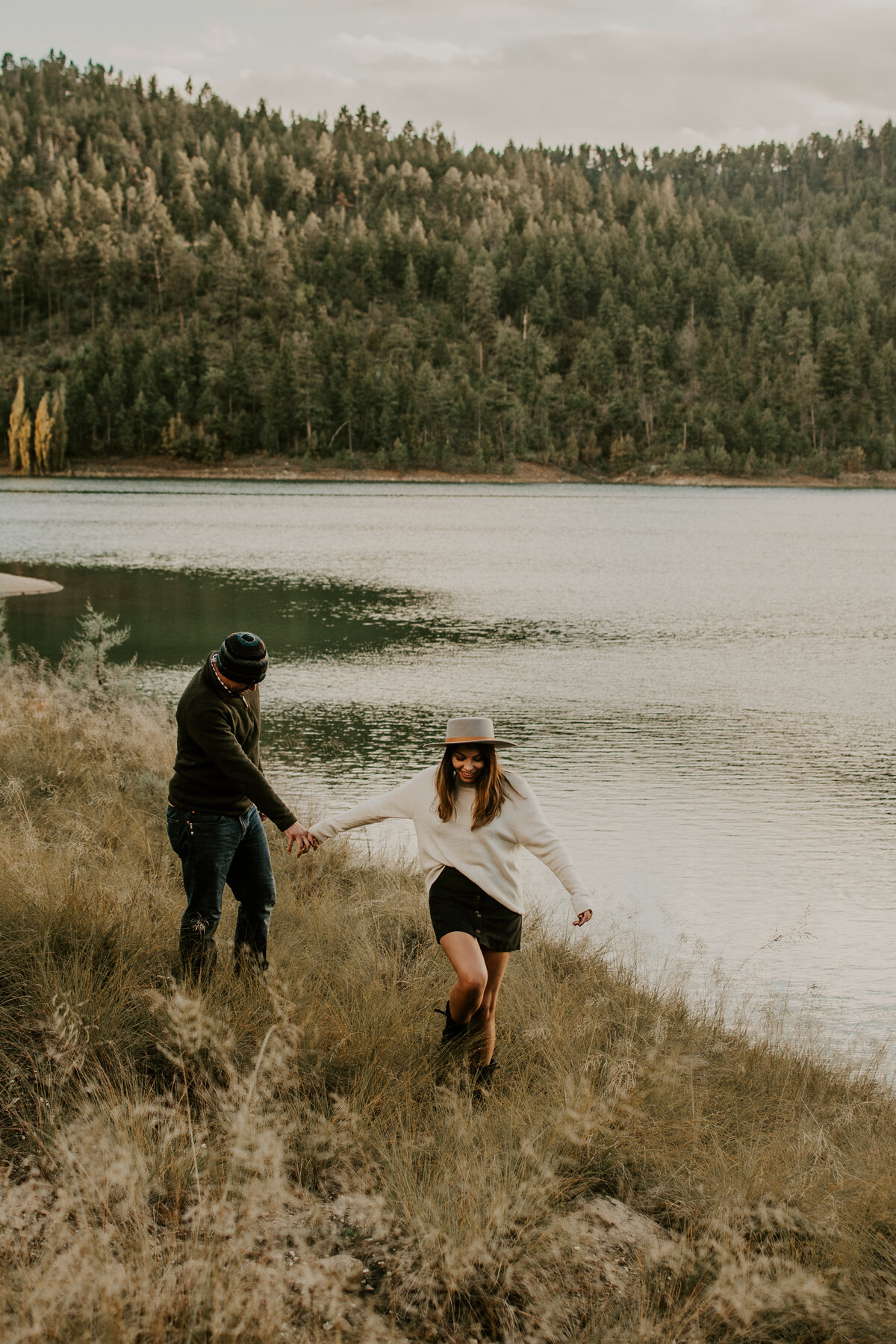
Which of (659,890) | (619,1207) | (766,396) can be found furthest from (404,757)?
(766,396)

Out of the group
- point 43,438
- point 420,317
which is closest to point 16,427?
point 43,438

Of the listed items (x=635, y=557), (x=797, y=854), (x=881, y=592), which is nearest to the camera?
(x=797, y=854)

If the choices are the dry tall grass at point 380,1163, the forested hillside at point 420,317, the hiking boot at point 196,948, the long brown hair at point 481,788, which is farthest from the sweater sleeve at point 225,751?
the forested hillside at point 420,317

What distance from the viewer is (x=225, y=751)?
15.7 feet

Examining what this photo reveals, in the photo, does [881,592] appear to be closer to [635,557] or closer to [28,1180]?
[635,557]

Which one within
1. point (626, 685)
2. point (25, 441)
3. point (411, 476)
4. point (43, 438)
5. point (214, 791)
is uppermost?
point (43, 438)

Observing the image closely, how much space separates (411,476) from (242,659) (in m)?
116

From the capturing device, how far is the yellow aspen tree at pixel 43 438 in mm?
103438

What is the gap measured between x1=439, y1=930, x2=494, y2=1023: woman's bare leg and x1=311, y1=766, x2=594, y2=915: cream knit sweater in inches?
8.6

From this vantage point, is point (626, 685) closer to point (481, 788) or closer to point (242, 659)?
point (242, 659)

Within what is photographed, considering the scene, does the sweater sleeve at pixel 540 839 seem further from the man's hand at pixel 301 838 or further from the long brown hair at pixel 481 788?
the man's hand at pixel 301 838

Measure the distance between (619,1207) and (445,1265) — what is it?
0.84 metres

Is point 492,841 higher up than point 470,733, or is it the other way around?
point 470,733

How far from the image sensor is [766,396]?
128250 millimetres
